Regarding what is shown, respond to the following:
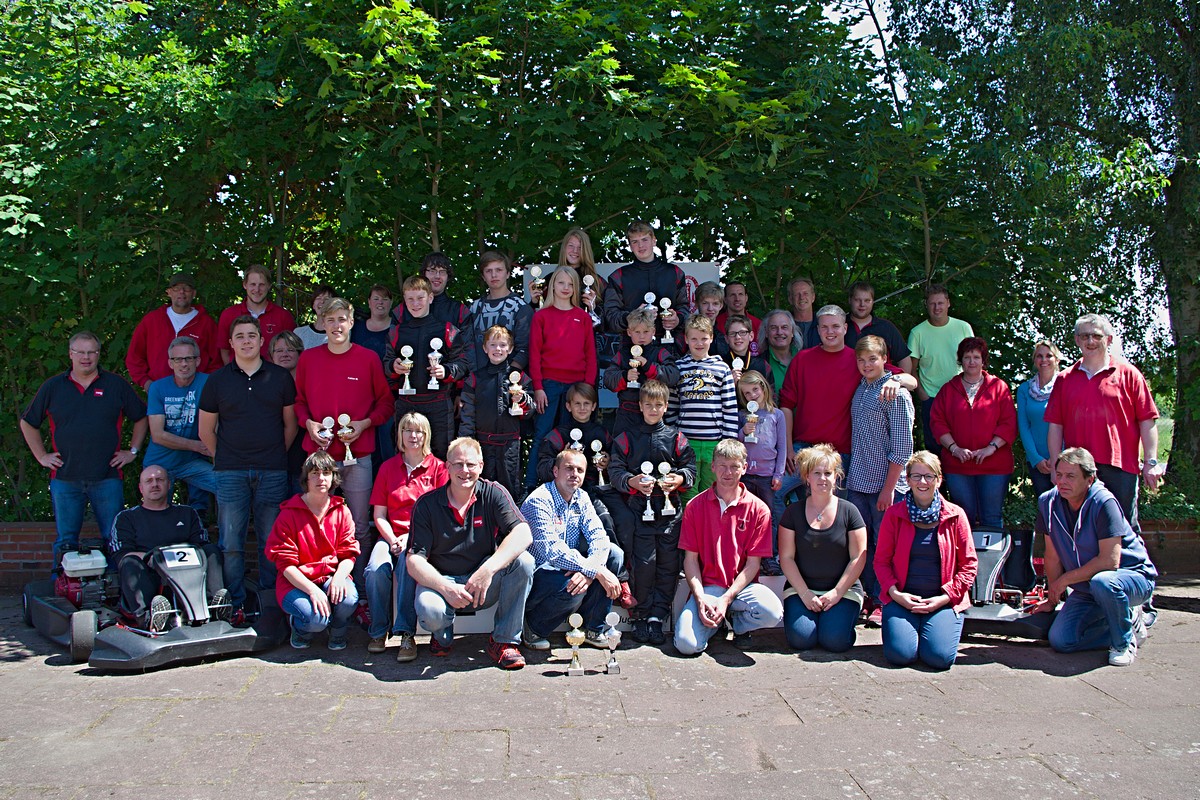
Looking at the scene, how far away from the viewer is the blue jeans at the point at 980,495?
697 cm

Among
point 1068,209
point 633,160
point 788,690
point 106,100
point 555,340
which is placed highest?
point 106,100

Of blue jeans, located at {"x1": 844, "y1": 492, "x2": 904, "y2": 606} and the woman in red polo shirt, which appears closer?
the woman in red polo shirt

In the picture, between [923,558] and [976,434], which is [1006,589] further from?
[976,434]

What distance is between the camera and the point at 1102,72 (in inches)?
334

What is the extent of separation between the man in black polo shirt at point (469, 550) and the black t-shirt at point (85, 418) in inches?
108

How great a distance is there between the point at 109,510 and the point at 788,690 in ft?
16.0

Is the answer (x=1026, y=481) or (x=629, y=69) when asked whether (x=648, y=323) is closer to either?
(x=629, y=69)

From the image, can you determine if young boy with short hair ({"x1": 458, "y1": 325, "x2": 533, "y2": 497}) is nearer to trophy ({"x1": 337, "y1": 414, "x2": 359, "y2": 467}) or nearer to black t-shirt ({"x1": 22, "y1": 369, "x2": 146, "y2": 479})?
trophy ({"x1": 337, "y1": 414, "x2": 359, "y2": 467})

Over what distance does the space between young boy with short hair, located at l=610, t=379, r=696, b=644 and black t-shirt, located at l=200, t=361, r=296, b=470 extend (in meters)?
2.22

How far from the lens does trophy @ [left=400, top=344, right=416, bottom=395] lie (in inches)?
254

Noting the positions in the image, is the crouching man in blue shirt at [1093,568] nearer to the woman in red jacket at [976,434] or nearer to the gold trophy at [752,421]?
the woman in red jacket at [976,434]

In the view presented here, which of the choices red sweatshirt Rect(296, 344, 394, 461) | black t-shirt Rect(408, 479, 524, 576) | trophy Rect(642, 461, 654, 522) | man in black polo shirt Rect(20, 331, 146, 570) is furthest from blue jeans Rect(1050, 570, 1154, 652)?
man in black polo shirt Rect(20, 331, 146, 570)

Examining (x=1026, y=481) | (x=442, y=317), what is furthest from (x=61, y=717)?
(x=1026, y=481)

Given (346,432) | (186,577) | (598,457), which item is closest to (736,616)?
(598,457)
